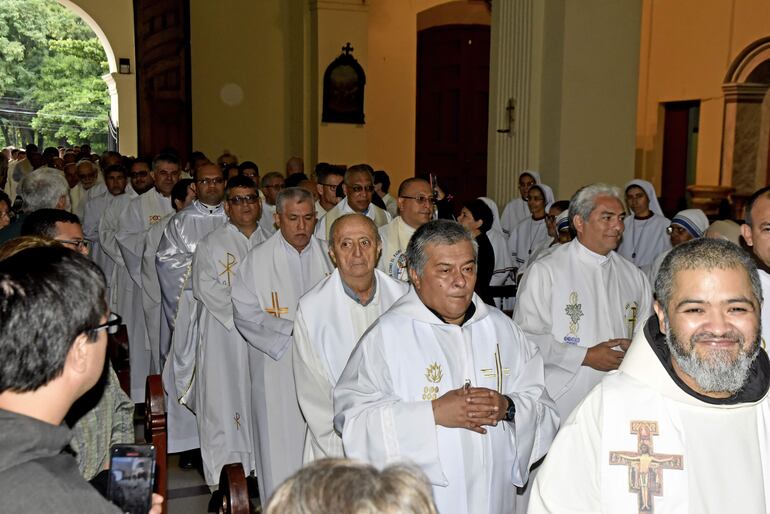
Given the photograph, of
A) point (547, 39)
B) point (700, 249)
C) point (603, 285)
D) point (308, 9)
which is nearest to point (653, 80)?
point (308, 9)

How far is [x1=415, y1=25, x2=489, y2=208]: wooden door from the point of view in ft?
54.7

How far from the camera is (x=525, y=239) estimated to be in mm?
9477

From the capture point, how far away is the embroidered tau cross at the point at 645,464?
2605 millimetres

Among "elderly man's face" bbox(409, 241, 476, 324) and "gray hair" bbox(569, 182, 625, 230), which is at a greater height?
"gray hair" bbox(569, 182, 625, 230)

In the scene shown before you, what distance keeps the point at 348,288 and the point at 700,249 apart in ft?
6.74

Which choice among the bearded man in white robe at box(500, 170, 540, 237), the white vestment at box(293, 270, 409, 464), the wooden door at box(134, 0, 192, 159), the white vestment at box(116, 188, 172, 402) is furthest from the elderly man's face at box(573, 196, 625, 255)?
the wooden door at box(134, 0, 192, 159)

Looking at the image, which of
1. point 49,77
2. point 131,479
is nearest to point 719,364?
point 131,479

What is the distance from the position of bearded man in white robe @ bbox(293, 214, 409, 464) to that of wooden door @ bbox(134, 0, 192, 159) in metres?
10.8

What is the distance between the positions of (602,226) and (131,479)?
338 centimetres

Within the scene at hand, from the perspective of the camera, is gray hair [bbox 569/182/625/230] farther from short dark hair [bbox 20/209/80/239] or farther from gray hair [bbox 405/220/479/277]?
short dark hair [bbox 20/209/80/239]

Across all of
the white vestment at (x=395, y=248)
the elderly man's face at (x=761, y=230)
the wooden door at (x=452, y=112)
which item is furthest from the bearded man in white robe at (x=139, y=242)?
the wooden door at (x=452, y=112)

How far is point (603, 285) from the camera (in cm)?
502

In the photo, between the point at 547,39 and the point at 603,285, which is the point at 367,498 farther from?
the point at 547,39

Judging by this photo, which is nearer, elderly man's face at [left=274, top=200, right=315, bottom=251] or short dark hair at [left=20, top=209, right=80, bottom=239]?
short dark hair at [left=20, top=209, right=80, bottom=239]
